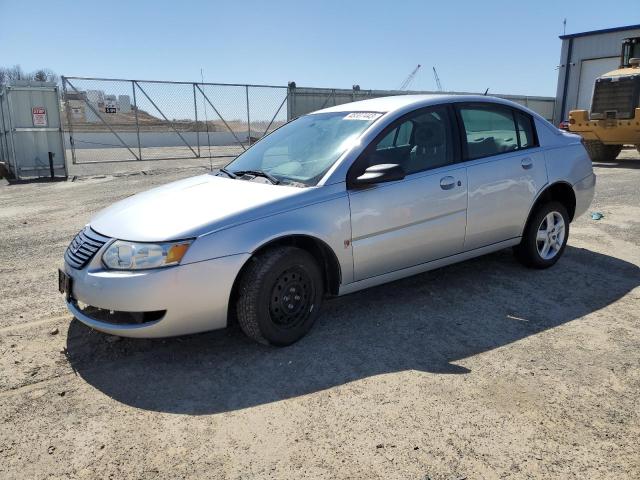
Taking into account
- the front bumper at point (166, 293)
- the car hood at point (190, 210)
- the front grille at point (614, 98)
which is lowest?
the front bumper at point (166, 293)

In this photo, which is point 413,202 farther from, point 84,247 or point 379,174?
point 84,247

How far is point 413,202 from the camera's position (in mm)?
3979

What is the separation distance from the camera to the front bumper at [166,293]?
10.2 feet

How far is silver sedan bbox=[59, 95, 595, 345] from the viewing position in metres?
3.21

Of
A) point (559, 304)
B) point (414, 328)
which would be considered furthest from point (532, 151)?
point (414, 328)

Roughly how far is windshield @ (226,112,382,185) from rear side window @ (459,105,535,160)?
3.03ft

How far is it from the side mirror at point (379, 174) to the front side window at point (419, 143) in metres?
0.26

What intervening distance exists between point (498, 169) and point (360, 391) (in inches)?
96.8

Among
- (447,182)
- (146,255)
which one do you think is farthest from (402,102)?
(146,255)

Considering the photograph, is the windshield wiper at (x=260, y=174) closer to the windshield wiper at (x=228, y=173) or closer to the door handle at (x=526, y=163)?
the windshield wiper at (x=228, y=173)

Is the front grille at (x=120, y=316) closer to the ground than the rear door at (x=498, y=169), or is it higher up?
closer to the ground

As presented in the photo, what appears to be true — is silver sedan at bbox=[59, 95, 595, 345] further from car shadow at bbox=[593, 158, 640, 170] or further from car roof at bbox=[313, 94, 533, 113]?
car shadow at bbox=[593, 158, 640, 170]

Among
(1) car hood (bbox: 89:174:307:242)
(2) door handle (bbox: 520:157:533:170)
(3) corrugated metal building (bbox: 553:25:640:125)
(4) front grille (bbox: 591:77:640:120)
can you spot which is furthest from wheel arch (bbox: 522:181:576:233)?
(3) corrugated metal building (bbox: 553:25:640:125)

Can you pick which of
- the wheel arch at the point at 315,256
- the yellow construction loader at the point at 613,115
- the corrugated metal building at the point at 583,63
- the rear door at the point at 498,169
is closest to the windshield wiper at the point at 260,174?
the wheel arch at the point at 315,256
